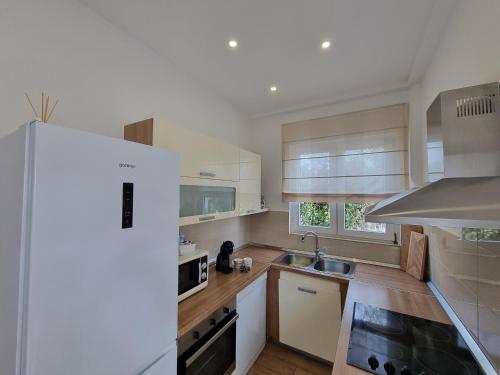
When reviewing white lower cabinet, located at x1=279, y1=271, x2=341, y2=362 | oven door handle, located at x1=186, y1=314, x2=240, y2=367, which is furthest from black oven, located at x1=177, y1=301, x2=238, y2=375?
white lower cabinet, located at x1=279, y1=271, x2=341, y2=362

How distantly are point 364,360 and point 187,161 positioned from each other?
1385mm

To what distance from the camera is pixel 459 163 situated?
29.8 inches

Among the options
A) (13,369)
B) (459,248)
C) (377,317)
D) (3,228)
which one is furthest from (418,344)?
(3,228)

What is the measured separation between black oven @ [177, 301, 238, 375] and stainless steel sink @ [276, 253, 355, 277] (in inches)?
33.5

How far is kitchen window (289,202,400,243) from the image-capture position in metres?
2.12

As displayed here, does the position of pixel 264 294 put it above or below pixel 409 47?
below

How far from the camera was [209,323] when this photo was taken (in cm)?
127

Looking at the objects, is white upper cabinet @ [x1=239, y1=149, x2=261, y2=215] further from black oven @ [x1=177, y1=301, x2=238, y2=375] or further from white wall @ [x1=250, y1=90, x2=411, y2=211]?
black oven @ [x1=177, y1=301, x2=238, y2=375]

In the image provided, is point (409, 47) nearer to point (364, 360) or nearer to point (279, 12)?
point (279, 12)

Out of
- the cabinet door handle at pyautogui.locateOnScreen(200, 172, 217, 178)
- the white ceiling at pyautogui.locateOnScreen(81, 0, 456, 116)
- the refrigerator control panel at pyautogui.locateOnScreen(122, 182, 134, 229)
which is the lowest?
the refrigerator control panel at pyautogui.locateOnScreen(122, 182, 134, 229)

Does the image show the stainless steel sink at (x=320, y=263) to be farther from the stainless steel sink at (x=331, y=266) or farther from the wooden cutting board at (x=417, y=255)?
the wooden cutting board at (x=417, y=255)

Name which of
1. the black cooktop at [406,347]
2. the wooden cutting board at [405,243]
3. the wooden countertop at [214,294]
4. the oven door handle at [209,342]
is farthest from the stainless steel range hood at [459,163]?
the wooden cutting board at [405,243]

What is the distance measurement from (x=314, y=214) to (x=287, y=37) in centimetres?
177

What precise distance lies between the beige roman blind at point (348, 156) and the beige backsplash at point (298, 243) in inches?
15.1
